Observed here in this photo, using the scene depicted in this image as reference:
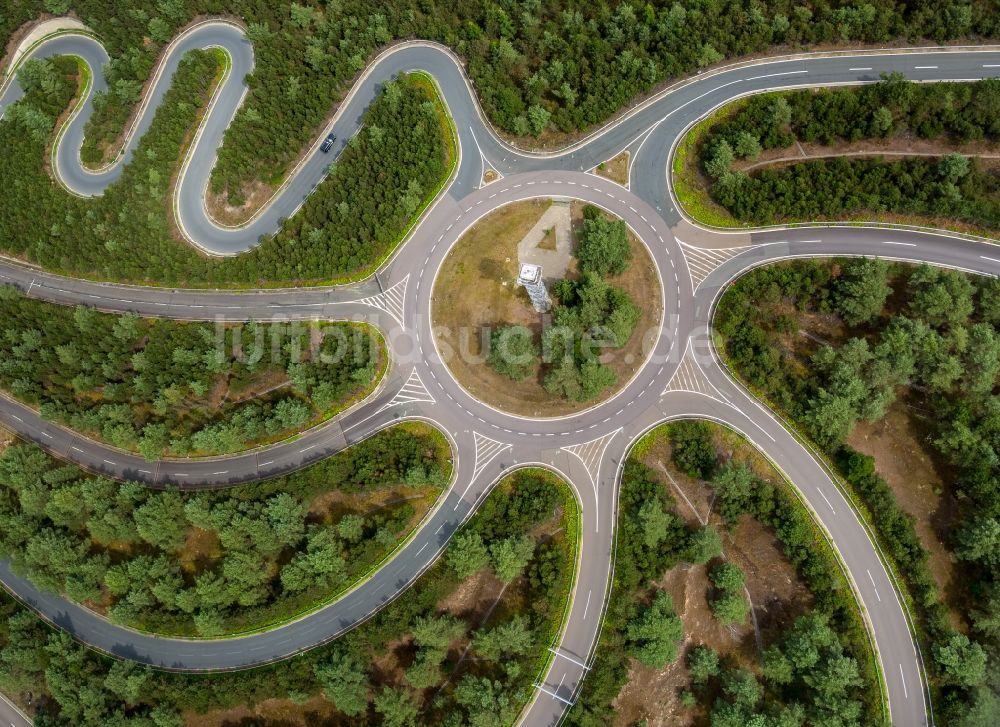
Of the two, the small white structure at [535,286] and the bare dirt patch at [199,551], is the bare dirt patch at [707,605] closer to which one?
the small white structure at [535,286]

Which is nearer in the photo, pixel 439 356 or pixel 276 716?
pixel 276 716

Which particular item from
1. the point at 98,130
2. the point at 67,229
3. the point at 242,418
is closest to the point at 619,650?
the point at 242,418

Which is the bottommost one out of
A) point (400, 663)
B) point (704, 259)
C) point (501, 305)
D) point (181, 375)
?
point (400, 663)

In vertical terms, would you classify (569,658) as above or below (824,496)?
below

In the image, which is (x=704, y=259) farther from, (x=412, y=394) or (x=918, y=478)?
(x=412, y=394)

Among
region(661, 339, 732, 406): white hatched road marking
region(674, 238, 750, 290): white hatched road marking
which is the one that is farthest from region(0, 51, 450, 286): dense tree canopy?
region(661, 339, 732, 406): white hatched road marking

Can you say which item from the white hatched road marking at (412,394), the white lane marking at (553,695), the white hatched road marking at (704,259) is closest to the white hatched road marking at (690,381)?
the white hatched road marking at (704,259)

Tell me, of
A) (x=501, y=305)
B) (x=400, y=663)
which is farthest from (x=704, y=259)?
(x=400, y=663)
